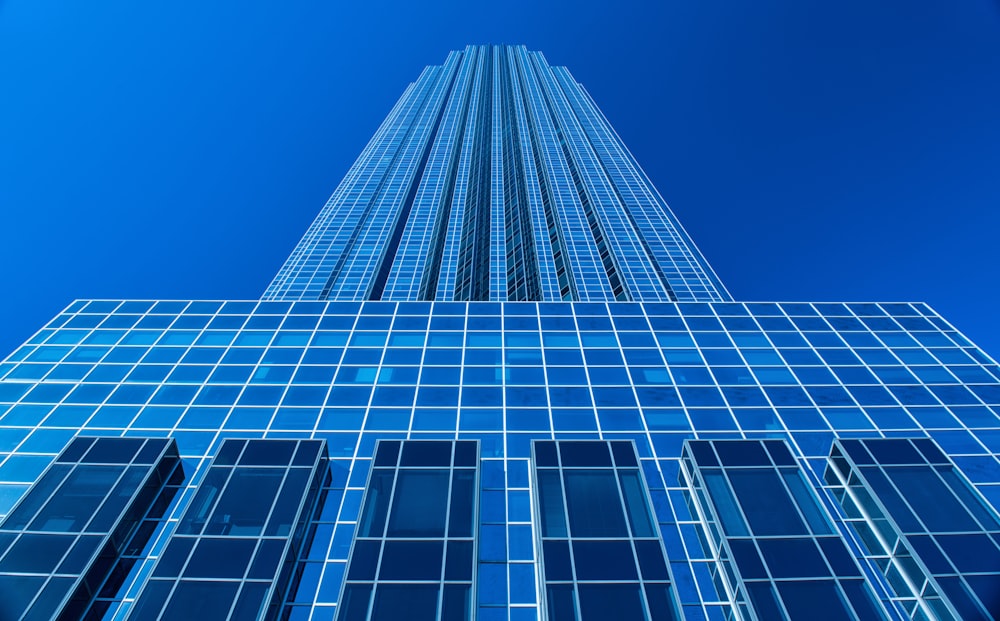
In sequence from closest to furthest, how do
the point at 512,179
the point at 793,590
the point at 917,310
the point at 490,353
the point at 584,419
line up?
the point at 793,590
the point at 584,419
the point at 490,353
the point at 917,310
the point at 512,179

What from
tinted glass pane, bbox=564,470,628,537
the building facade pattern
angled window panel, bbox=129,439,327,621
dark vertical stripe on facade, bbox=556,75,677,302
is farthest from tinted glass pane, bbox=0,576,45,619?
dark vertical stripe on facade, bbox=556,75,677,302

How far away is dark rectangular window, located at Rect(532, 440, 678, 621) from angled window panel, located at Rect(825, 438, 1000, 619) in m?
8.98

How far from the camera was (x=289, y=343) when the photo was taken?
38281mm

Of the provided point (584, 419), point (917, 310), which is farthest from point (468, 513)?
point (917, 310)

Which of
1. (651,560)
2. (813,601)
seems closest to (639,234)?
(651,560)

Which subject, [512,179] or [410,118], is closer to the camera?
[512,179]

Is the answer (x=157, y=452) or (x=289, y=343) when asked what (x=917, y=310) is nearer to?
(x=289, y=343)

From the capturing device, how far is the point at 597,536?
940 inches

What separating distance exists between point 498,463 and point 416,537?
6.33 m

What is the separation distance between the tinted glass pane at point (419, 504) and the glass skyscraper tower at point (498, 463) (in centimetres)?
22

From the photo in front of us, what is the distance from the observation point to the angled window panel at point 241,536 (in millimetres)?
21578

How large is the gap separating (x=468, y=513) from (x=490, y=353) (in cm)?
1346

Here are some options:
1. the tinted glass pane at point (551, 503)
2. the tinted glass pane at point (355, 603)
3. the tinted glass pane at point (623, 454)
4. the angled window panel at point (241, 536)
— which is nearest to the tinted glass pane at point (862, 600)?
the tinted glass pane at point (623, 454)

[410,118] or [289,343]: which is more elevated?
[410,118]
